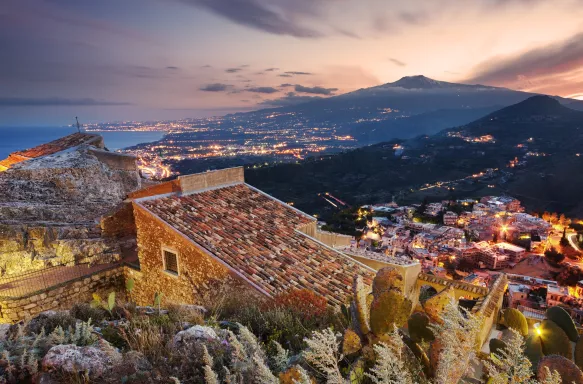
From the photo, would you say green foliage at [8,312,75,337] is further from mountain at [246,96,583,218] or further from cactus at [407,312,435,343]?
mountain at [246,96,583,218]

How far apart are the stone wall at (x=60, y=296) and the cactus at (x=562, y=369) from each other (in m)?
8.29

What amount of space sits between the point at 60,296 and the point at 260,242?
15.7ft

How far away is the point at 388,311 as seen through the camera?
221cm

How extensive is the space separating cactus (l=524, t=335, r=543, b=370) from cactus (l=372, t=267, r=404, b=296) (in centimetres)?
96

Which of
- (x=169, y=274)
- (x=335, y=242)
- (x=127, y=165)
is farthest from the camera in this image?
(x=127, y=165)

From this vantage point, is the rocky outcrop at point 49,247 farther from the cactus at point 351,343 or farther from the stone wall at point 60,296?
the cactus at point 351,343

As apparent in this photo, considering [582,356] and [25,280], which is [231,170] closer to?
[25,280]

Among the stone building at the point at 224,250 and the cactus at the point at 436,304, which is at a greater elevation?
the cactus at the point at 436,304

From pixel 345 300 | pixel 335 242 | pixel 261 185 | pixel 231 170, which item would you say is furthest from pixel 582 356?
pixel 261 185

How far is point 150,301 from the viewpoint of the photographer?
25.8ft

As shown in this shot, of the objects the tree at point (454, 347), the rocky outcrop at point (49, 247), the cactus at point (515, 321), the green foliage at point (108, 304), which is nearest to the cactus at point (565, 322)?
the cactus at point (515, 321)

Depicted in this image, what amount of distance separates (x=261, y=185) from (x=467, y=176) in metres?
45.5

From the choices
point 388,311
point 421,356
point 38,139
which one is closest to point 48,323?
point 388,311

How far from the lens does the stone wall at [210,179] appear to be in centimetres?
852
